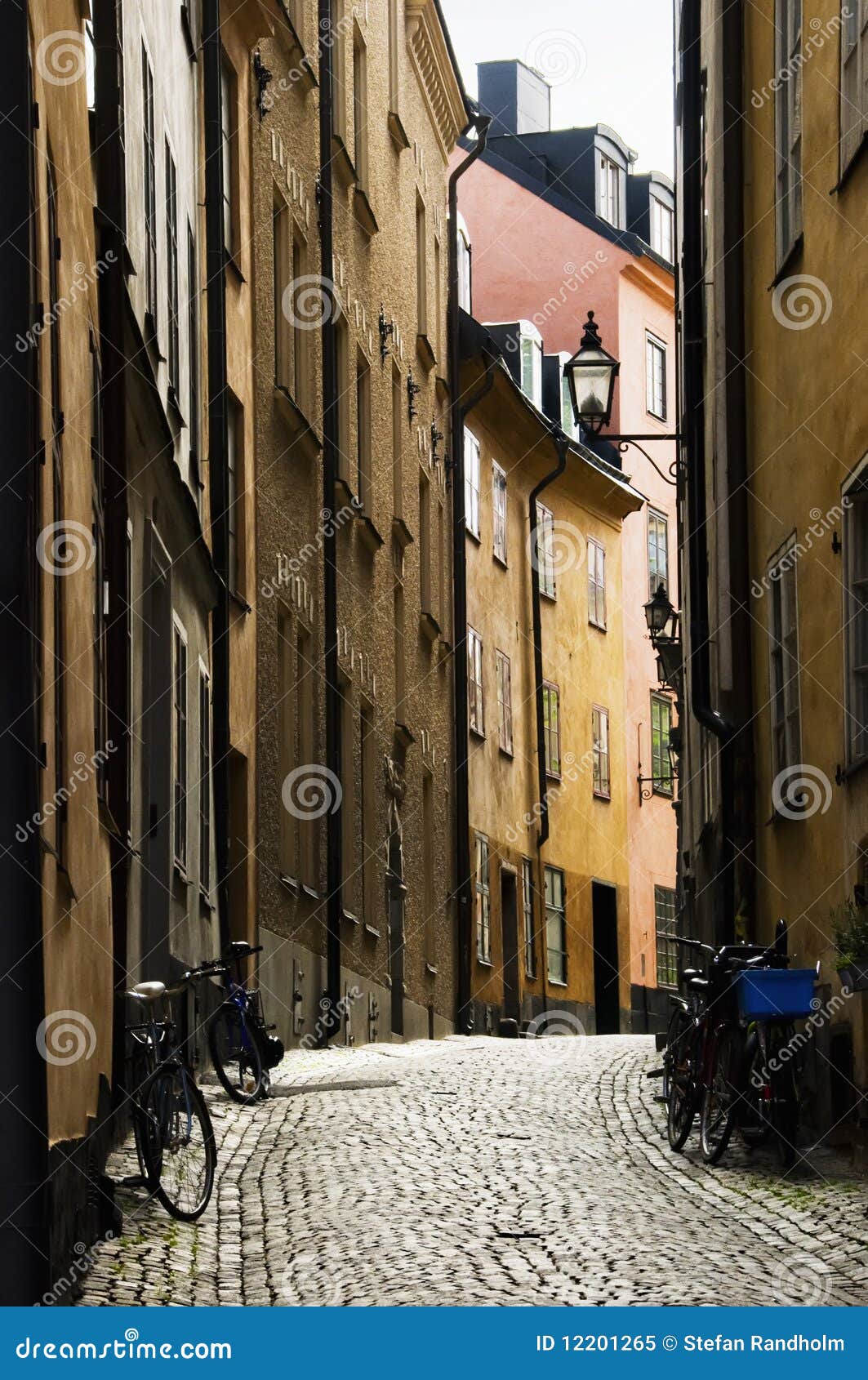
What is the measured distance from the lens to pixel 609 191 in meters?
41.0

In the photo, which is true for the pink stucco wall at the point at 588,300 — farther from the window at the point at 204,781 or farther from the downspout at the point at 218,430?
the window at the point at 204,781

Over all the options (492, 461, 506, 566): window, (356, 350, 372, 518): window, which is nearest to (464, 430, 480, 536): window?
(492, 461, 506, 566): window

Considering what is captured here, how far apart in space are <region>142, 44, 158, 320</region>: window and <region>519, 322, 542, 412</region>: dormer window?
21.9 metres

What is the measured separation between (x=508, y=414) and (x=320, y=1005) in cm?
1468

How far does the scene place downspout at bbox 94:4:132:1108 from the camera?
10539 millimetres

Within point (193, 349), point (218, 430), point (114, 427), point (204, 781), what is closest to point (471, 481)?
point (218, 430)

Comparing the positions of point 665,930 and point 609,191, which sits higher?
point 609,191

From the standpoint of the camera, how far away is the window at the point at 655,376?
130ft

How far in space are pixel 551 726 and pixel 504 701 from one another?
2.58 m

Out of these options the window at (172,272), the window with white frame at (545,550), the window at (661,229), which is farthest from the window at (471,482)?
the window at (172,272)

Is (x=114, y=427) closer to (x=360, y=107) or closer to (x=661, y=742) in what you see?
(x=360, y=107)

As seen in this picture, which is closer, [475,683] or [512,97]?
[475,683]

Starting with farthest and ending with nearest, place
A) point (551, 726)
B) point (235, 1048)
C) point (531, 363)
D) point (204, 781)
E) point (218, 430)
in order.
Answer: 1. point (531, 363)
2. point (551, 726)
3. point (218, 430)
4. point (204, 781)
5. point (235, 1048)

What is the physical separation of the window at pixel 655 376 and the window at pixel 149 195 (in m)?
26.4
